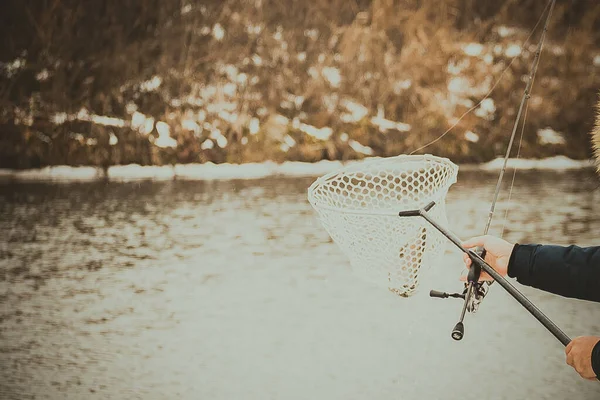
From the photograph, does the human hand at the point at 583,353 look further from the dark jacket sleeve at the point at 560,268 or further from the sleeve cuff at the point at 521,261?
the sleeve cuff at the point at 521,261

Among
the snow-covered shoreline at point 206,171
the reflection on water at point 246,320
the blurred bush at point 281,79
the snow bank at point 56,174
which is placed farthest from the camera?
the blurred bush at point 281,79

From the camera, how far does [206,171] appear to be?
16.1m

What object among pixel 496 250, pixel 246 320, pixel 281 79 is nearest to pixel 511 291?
pixel 496 250

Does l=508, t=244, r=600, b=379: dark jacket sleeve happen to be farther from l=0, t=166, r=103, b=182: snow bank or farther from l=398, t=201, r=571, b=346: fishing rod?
l=0, t=166, r=103, b=182: snow bank

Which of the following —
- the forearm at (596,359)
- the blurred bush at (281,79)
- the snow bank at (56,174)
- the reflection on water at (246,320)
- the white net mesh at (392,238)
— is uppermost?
the blurred bush at (281,79)

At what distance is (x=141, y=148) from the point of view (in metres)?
17.8

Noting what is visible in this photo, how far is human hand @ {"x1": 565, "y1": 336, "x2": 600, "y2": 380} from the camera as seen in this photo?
1.76 m

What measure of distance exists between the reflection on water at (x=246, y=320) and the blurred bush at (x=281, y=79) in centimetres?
968

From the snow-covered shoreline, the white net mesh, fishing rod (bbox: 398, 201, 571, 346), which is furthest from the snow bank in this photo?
fishing rod (bbox: 398, 201, 571, 346)

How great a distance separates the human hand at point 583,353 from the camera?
1.76 metres

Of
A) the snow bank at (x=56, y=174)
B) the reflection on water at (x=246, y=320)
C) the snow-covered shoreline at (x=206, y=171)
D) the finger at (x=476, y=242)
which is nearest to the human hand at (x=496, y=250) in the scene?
the finger at (x=476, y=242)

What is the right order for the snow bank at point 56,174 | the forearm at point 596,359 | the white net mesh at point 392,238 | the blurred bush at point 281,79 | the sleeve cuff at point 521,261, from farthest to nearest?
1. the blurred bush at point 281,79
2. the snow bank at point 56,174
3. the white net mesh at point 392,238
4. the sleeve cuff at point 521,261
5. the forearm at point 596,359

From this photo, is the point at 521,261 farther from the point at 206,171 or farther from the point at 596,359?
the point at 206,171

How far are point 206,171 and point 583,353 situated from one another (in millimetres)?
14525
